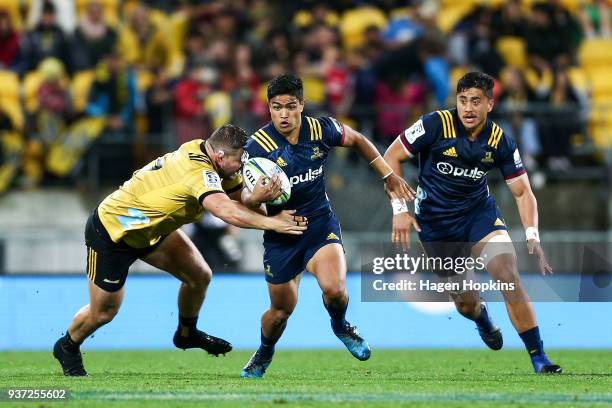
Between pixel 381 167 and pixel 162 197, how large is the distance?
188 centimetres

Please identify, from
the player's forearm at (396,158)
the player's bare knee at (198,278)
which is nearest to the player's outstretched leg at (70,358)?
the player's bare knee at (198,278)

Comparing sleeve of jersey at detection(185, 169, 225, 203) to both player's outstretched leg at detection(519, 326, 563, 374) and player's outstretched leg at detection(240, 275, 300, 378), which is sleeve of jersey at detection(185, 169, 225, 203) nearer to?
player's outstretched leg at detection(240, 275, 300, 378)

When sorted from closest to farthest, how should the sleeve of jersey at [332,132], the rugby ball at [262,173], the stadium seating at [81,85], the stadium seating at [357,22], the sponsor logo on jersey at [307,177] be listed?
the rugby ball at [262,173] < the sponsor logo on jersey at [307,177] < the sleeve of jersey at [332,132] < the stadium seating at [81,85] < the stadium seating at [357,22]

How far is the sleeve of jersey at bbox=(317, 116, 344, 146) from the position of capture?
9.99 m

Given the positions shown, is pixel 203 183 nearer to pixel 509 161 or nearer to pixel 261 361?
pixel 261 361

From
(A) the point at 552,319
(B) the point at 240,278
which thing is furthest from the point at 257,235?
(A) the point at 552,319

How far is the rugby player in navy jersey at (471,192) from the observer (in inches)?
397

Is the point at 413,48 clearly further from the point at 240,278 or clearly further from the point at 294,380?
the point at 294,380

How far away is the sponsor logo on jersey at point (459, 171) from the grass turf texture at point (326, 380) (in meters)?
1.76

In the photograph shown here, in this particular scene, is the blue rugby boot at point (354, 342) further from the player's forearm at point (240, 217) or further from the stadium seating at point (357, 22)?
the stadium seating at point (357, 22)

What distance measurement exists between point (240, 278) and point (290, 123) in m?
5.33

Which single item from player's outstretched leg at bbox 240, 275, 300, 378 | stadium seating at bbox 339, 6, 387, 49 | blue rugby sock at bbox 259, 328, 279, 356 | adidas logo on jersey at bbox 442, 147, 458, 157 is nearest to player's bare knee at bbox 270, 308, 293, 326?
player's outstretched leg at bbox 240, 275, 300, 378

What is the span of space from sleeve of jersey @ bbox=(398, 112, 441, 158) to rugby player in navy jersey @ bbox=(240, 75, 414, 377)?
45cm

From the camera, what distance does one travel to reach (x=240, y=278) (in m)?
14.7
